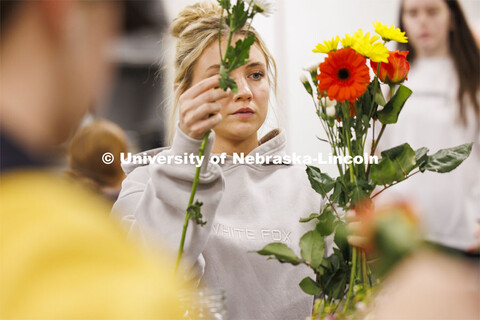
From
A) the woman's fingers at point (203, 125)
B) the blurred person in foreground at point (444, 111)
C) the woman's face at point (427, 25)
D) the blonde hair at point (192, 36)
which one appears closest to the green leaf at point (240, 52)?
the woman's fingers at point (203, 125)

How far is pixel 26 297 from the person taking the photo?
262mm

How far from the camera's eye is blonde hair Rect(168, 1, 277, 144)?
1.15m

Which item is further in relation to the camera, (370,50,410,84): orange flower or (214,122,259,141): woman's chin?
(214,122,259,141): woman's chin

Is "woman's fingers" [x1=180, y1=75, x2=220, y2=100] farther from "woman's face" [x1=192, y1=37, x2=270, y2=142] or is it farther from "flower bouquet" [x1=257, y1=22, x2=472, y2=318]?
"woman's face" [x1=192, y1=37, x2=270, y2=142]

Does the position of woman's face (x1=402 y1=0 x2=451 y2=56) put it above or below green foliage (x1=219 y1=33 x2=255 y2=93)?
above

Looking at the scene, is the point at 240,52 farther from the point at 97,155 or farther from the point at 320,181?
the point at 97,155

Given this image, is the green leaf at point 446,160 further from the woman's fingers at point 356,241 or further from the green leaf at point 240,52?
the green leaf at point 240,52

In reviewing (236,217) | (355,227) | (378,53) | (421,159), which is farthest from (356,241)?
(236,217)

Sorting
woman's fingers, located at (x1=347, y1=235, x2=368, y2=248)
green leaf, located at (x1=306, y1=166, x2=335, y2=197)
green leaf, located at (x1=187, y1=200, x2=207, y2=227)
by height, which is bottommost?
woman's fingers, located at (x1=347, y1=235, x2=368, y2=248)

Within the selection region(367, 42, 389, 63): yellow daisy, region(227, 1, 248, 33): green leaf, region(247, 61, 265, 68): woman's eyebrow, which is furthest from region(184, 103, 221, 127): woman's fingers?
region(247, 61, 265, 68): woman's eyebrow

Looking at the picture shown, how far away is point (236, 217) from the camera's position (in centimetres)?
113

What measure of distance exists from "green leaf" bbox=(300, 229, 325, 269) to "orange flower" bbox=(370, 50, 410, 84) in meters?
0.26

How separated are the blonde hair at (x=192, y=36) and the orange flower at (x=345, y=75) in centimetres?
35

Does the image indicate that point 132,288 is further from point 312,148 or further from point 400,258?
point 312,148
